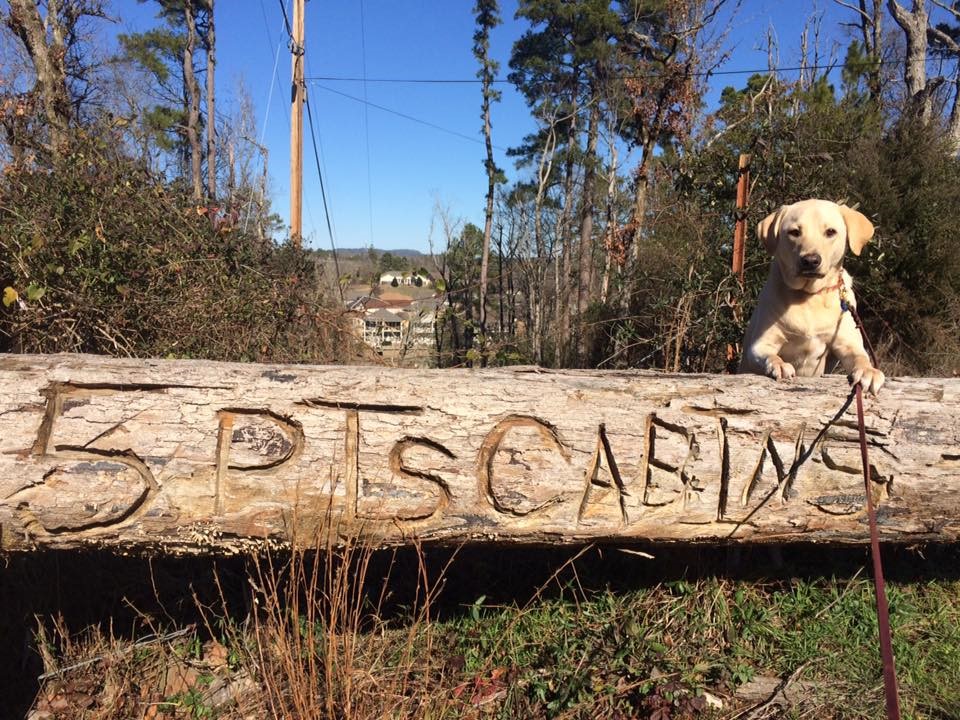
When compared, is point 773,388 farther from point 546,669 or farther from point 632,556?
point 546,669

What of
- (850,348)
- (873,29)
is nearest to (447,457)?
(850,348)

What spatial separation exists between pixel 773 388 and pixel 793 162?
12.0 feet

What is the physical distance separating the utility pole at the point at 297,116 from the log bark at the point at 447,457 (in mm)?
7426

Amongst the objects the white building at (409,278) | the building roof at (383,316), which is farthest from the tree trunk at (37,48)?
the white building at (409,278)

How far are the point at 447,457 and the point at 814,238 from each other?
5.66 feet

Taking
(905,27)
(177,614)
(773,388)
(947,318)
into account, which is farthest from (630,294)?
(905,27)

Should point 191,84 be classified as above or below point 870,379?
above

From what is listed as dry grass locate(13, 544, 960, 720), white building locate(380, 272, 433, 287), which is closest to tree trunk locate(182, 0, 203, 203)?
white building locate(380, 272, 433, 287)

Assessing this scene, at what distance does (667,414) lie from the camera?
7.91ft

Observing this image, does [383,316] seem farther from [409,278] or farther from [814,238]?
[814,238]

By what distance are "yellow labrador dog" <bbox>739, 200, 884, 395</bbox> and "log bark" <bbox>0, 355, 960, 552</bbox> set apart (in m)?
0.22

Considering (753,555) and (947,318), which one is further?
(947,318)

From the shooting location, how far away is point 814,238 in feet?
8.04

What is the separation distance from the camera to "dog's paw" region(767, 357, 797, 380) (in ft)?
8.28
